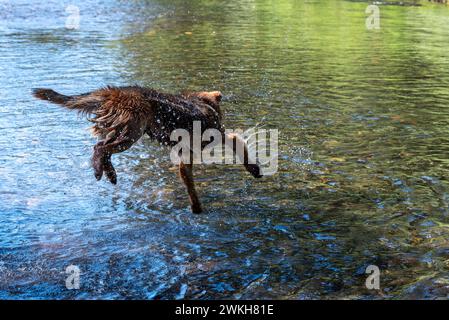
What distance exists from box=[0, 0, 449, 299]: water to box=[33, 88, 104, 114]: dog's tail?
3.99 ft

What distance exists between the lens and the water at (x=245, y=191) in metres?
5.43

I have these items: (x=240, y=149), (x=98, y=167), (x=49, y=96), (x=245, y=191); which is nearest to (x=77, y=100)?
(x=49, y=96)

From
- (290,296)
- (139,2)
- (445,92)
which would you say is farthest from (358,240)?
(139,2)

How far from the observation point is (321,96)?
482 inches

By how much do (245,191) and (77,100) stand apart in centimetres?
236

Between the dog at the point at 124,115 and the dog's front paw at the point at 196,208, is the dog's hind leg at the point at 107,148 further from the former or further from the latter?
the dog's front paw at the point at 196,208

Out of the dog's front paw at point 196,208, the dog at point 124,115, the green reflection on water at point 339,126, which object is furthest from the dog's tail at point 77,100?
the green reflection on water at point 339,126

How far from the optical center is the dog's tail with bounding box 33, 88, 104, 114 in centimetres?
616

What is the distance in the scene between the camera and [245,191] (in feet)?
24.5

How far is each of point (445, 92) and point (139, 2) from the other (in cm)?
2263

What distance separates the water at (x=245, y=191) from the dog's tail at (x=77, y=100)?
1216mm

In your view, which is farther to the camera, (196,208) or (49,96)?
(196,208)

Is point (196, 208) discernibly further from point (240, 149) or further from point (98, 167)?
point (98, 167)

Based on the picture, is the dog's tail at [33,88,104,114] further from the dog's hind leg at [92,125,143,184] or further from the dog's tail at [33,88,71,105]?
the dog's hind leg at [92,125,143,184]
